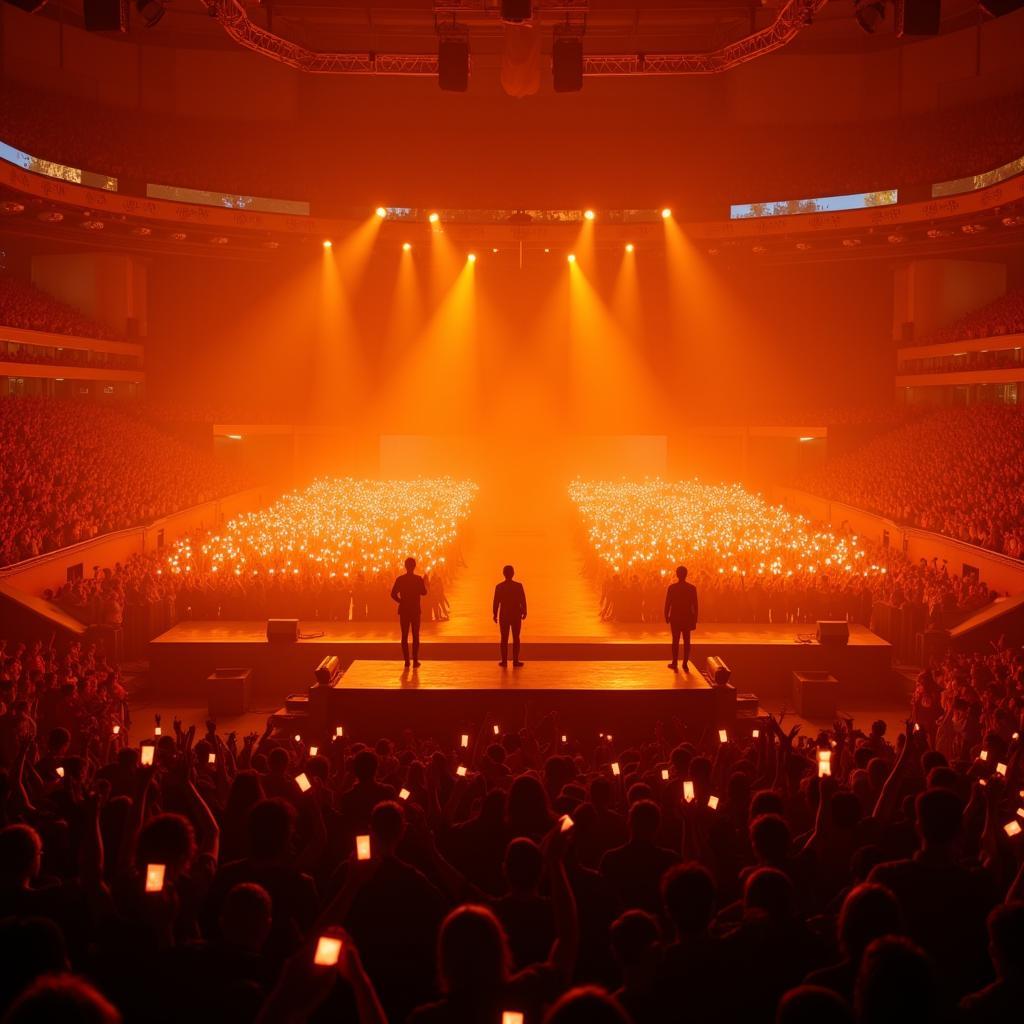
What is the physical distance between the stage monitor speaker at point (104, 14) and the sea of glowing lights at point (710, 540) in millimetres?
12875

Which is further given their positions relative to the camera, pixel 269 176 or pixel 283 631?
pixel 269 176

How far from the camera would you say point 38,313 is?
1663 inches

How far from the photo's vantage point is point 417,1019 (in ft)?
11.5

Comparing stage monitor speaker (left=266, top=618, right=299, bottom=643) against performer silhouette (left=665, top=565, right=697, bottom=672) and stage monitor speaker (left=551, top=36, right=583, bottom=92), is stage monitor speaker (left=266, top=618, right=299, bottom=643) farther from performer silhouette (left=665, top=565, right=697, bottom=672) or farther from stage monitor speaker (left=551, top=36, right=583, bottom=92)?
stage monitor speaker (left=551, top=36, right=583, bottom=92)

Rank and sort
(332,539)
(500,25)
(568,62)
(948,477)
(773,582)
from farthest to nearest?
(500,25) < (948,477) < (332,539) < (773,582) < (568,62)

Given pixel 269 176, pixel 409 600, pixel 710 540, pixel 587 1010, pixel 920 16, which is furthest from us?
pixel 269 176

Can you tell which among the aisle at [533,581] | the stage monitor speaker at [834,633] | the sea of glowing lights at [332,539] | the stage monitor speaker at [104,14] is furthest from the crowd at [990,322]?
the stage monitor speaker at [104,14]

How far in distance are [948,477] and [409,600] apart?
23.5 m

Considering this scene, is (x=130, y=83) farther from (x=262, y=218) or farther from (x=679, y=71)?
(x=679, y=71)

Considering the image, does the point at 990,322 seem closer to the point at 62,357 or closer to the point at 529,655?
the point at 529,655

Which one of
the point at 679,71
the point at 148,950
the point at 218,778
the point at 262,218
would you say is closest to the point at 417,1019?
the point at 148,950

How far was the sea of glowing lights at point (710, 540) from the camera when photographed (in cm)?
2277

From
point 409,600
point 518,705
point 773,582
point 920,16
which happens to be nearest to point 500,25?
point 920,16

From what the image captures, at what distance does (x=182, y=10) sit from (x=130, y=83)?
7678 millimetres
